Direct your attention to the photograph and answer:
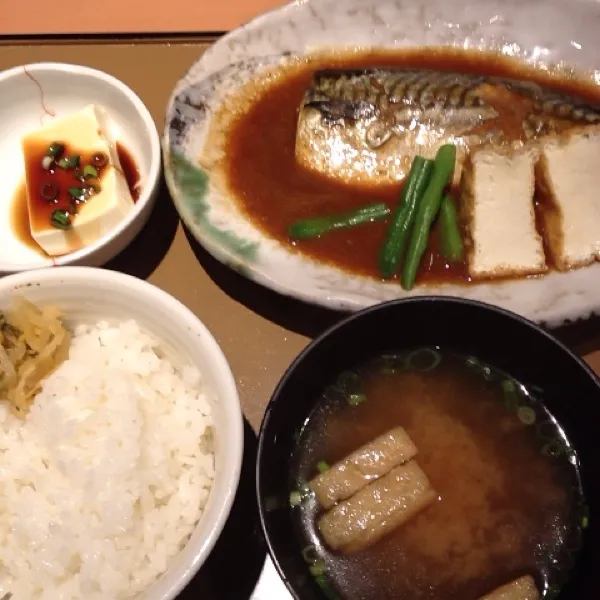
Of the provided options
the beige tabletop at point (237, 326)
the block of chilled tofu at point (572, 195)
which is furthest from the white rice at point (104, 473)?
the block of chilled tofu at point (572, 195)

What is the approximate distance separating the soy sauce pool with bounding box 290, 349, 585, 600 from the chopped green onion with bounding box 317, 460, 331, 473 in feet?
0.04

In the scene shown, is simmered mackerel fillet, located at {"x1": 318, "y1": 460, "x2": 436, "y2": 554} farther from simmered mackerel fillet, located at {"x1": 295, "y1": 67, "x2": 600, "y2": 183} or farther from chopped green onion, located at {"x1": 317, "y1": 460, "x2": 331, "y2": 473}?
simmered mackerel fillet, located at {"x1": 295, "y1": 67, "x2": 600, "y2": 183}

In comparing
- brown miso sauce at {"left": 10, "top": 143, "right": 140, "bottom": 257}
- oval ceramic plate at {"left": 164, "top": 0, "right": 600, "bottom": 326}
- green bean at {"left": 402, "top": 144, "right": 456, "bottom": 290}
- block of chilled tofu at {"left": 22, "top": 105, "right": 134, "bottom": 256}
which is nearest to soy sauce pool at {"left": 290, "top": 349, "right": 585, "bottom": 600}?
oval ceramic plate at {"left": 164, "top": 0, "right": 600, "bottom": 326}

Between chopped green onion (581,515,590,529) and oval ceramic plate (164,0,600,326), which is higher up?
oval ceramic plate (164,0,600,326)

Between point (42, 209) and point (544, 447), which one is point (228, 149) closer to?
point (42, 209)

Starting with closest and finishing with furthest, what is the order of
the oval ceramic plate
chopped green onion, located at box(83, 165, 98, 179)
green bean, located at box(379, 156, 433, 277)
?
the oval ceramic plate
green bean, located at box(379, 156, 433, 277)
chopped green onion, located at box(83, 165, 98, 179)

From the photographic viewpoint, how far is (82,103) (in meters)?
2.67

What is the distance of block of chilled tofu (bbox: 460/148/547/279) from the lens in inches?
84.0

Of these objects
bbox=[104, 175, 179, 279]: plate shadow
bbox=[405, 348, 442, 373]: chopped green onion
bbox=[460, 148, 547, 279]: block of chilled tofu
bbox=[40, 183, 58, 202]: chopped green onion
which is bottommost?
bbox=[104, 175, 179, 279]: plate shadow

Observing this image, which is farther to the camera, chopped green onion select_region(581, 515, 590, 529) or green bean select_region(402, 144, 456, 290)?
green bean select_region(402, 144, 456, 290)

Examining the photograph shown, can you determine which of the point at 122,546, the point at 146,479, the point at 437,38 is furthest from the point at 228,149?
the point at 122,546

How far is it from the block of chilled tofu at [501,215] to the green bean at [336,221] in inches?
11.3

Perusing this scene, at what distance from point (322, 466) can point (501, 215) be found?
1042mm

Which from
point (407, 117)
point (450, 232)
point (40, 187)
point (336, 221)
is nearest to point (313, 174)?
point (336, 221)
